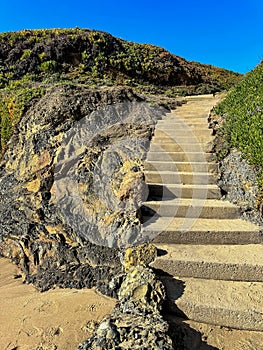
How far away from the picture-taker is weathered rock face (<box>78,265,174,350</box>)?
7.86ft

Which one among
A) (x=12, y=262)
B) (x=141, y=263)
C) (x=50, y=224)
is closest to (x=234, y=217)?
(x=141, y=263)

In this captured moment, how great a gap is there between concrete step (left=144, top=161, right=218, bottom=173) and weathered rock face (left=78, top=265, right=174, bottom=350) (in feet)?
7.82

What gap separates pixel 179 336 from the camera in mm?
2891

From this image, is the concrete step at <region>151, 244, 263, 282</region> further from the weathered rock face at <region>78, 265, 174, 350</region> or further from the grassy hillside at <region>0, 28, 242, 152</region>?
the grassy hillside at <region>0, 28, 242, 152</region>

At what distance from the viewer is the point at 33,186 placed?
214 inches

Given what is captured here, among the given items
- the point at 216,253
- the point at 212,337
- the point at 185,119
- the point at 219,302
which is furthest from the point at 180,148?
the point at 212,337

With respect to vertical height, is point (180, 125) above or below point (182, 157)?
above

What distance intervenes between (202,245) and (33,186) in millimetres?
3185

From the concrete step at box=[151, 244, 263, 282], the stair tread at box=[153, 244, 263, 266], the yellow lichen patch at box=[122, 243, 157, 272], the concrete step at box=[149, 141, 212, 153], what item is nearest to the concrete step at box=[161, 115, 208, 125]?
the concrete step at box=[149, 141, 212, 153]

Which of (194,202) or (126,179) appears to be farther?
(126,179)

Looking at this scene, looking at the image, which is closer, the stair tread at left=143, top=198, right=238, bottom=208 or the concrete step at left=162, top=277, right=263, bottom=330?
the concrete step at left=162, top=277, right=263, bottom=330

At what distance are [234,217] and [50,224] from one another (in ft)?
9.24

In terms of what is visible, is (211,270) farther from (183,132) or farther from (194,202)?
(183,132)

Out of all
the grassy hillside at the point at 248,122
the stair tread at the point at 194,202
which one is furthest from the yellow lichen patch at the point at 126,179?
the grassy hillside at the point at 248,122
